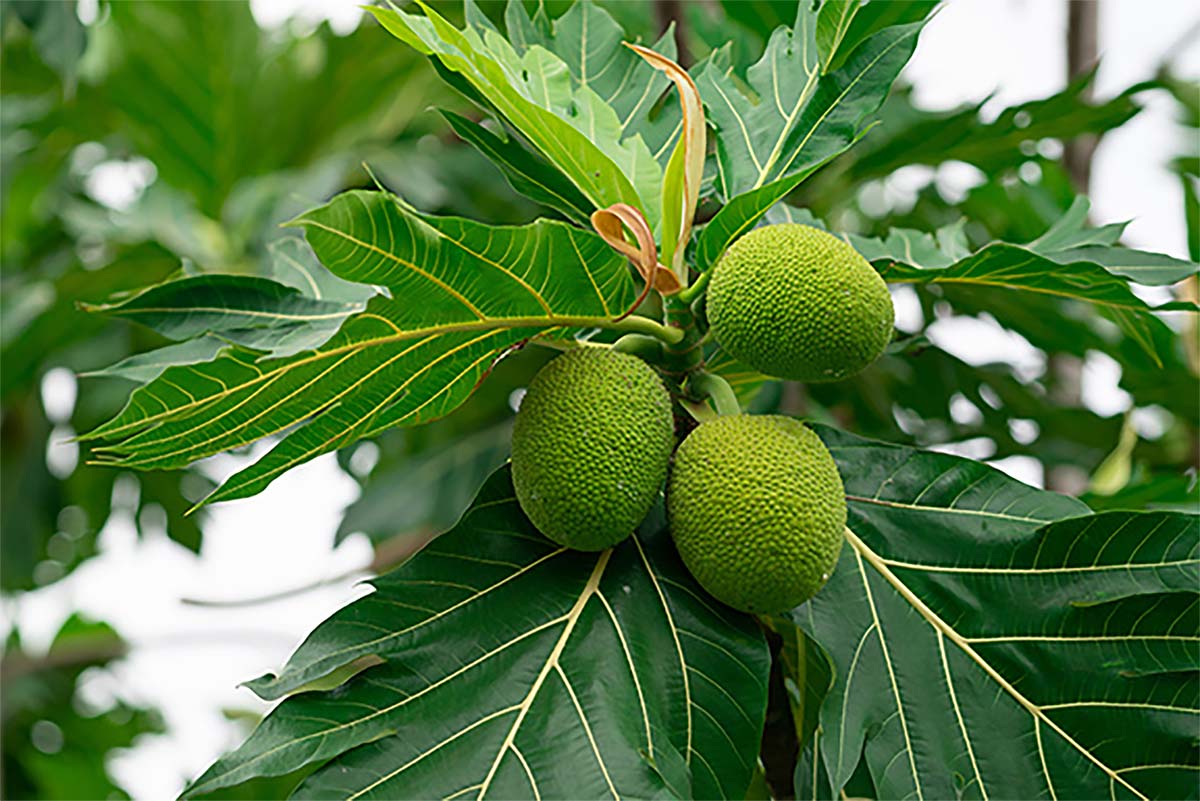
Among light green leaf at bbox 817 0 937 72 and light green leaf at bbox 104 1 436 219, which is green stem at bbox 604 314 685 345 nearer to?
light green leaf at bbox 817 0 937 72

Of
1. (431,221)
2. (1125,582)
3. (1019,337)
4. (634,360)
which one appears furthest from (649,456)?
(1019,337)

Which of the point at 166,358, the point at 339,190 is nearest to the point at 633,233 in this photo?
the point at 166,358

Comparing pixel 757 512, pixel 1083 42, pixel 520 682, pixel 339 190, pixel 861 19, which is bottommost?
pixel 339 190

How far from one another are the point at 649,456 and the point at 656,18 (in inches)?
35.0

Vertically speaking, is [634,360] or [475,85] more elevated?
[475,85]

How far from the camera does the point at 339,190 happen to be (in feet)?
5.35

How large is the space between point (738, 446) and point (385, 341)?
18cm

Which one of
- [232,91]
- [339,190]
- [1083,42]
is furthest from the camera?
[232,91]

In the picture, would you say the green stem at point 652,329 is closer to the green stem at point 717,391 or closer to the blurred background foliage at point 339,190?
the green stem at point 717,391

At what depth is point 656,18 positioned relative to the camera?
1.36m

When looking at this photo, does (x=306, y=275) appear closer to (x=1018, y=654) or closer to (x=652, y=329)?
(x=652, y=329)

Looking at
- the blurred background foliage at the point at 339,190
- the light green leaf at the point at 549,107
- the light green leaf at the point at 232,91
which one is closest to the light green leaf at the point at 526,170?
the light green leaf at the point at 549,107

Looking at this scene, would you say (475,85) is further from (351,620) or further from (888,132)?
(888,132)

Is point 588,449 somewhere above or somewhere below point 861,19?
below
